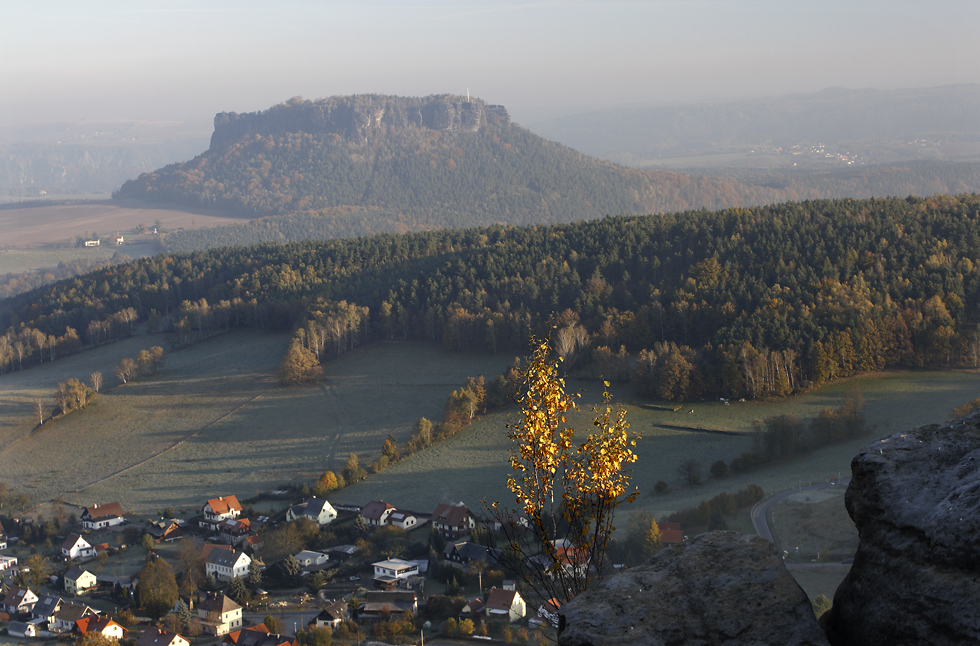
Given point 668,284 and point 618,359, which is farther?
point 668,284

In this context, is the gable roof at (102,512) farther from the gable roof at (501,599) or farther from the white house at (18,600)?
the gable roof at (501,599)

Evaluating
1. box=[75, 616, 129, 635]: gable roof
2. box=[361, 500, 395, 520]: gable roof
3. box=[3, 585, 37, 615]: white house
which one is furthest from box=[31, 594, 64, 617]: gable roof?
box=[361, 500, 395, 520]: gable roof

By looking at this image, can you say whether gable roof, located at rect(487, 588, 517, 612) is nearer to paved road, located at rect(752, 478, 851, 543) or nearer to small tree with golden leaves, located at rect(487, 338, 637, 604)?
paved road, located at rect(752, 478, 851, 543)

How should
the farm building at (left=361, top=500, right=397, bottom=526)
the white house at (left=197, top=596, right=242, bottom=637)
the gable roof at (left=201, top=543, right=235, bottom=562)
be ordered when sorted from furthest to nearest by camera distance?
the farm building at (left=361, top=500, right=397, bottom=526)
the gable roof at (left=201, top=543, right=235, bottom=562)
the white house at (left=197, top=596, right=242, bottom=637)

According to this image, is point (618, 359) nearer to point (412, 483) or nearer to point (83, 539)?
point (412, 483)

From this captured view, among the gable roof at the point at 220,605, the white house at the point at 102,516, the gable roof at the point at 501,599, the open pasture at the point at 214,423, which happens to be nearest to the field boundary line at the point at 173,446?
the open pasture at the point at 214,423

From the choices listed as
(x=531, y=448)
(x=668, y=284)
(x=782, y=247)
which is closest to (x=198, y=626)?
(x=531, y=448)

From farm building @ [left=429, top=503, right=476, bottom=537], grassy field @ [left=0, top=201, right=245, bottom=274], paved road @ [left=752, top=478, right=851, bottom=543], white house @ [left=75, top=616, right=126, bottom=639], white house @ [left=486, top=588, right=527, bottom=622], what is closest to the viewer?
white house @ [left=486, top=588, right=527, bottom=622]
